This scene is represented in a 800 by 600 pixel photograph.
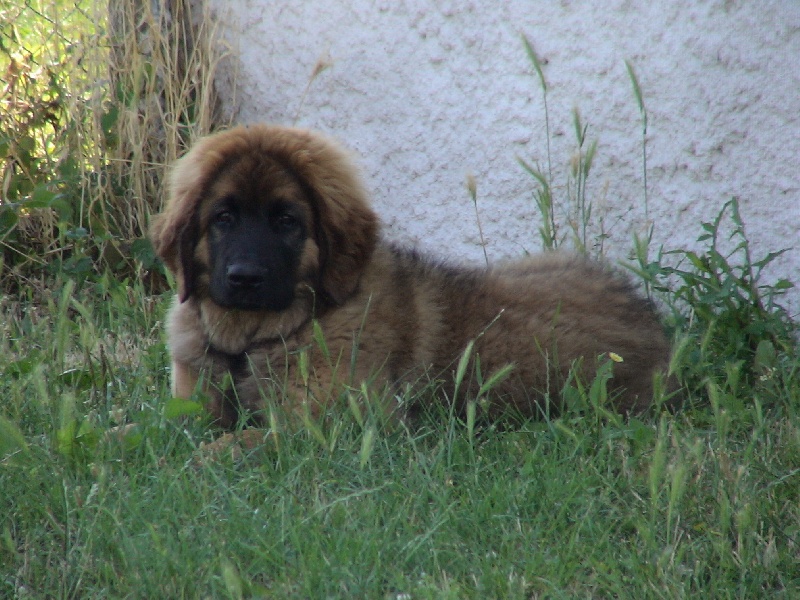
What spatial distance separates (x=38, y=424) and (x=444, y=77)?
2.37 meters

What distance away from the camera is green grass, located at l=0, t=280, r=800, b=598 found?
2.15m

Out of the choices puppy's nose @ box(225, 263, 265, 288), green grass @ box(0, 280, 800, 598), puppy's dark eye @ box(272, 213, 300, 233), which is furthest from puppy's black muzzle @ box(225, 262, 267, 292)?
green grass @ box(0, 280, 800, 598)

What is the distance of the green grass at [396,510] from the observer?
2148 mm

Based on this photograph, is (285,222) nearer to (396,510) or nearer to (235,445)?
(235,445)

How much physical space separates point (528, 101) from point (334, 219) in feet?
4.82

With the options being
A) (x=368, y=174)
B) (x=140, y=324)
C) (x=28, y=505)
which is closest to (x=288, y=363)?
(x=28, y=505)

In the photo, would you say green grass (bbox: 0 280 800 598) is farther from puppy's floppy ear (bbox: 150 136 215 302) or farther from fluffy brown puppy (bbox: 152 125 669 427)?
puppy's floppy ear (bbox: 150 136 215 302)

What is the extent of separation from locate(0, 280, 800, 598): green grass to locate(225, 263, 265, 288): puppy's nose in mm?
410

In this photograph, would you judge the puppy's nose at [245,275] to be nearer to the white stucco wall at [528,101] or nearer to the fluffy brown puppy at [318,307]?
the fluffy brown puppy at [318,307]

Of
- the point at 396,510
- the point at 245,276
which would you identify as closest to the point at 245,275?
the point at 245,276

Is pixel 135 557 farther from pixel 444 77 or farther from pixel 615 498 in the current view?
pixel 444 77

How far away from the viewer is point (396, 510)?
2432mm

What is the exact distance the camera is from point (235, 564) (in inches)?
86.5

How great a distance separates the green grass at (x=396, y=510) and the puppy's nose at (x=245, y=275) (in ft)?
1.35
